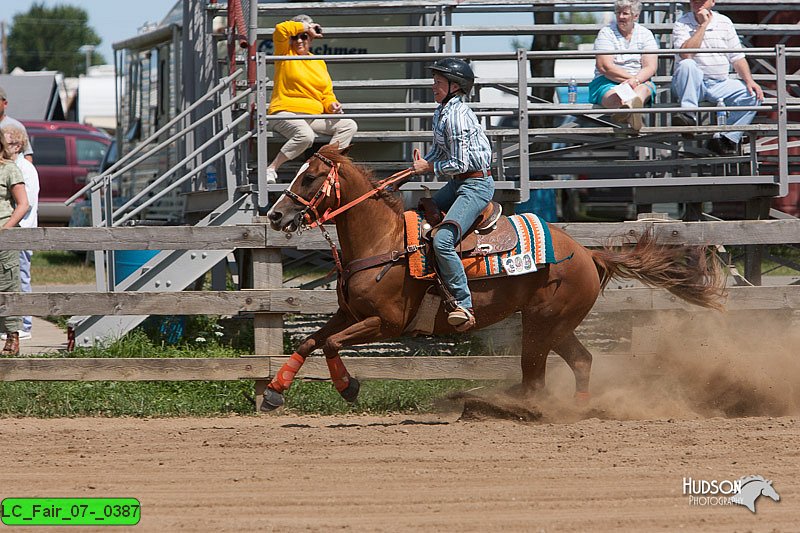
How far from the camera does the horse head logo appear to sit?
6.01 metres

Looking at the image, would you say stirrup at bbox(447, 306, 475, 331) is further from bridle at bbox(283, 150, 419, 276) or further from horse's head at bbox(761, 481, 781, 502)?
horse's head at bbox(761, 481, 781, 502)

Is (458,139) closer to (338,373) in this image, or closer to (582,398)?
(338,373)

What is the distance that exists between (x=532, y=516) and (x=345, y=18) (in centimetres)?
931

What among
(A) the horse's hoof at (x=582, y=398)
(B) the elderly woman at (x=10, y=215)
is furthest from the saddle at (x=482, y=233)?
(B) the elderly woman at (x=10, y=215)

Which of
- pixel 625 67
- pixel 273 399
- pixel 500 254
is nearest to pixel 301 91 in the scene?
pixel 500 254

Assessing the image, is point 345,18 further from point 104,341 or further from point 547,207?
point 104,341

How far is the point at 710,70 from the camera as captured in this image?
11.4 m

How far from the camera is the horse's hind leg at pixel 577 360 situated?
873cm

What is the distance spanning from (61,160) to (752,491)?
2075cm

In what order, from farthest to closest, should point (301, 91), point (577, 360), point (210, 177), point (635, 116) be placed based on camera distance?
point (210, 177), point (635, 116), point (301, 91), point (577, 360)

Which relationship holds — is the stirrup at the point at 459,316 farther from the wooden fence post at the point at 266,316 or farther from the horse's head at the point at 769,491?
the horse's head at the point at 769,491

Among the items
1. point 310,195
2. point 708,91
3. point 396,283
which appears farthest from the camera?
point 708,91

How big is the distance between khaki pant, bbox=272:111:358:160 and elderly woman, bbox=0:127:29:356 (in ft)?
8.39

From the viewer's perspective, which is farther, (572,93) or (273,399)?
(572,93)
